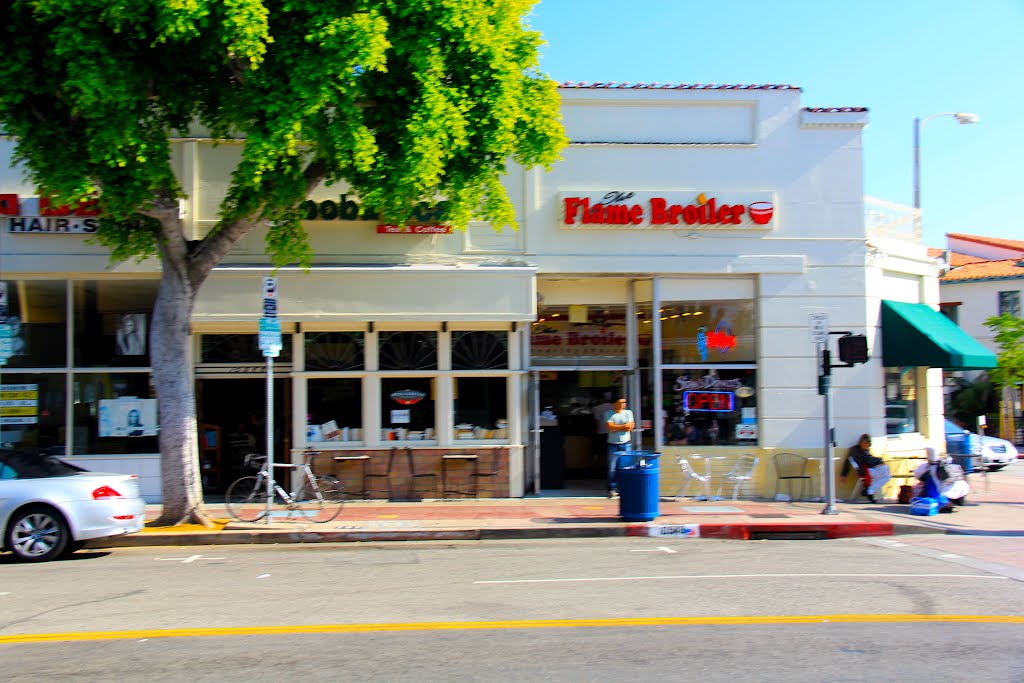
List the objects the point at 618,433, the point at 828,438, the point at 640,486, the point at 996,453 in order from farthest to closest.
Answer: the point at 996,453 → the point at 618,433 → the point at 828,438 → the point at 640,486

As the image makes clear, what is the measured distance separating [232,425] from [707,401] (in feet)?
29.4

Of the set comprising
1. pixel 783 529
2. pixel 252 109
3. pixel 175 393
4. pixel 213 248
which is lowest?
pixel 783 529

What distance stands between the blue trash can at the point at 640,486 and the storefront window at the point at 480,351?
143 inches

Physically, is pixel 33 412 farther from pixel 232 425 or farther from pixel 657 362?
pixel 657 362

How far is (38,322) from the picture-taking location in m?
15.7

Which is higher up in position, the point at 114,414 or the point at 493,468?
the point at 114,414

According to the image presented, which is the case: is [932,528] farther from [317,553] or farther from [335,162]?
[335,162]

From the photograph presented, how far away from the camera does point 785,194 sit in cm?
1670

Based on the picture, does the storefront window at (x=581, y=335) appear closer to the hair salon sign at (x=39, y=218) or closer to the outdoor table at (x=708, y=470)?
the outdoor table at (x=708, y=470)

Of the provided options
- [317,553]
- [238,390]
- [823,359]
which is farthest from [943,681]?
[238,390]

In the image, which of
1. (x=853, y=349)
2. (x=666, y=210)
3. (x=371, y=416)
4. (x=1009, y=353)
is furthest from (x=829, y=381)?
(x=1009, y=353)

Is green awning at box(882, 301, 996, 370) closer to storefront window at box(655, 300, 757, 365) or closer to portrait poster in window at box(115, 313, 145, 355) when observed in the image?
storefront window at box(655, 300, 757, 365)

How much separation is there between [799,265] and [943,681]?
1143cm

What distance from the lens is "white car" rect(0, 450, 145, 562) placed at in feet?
35.5
